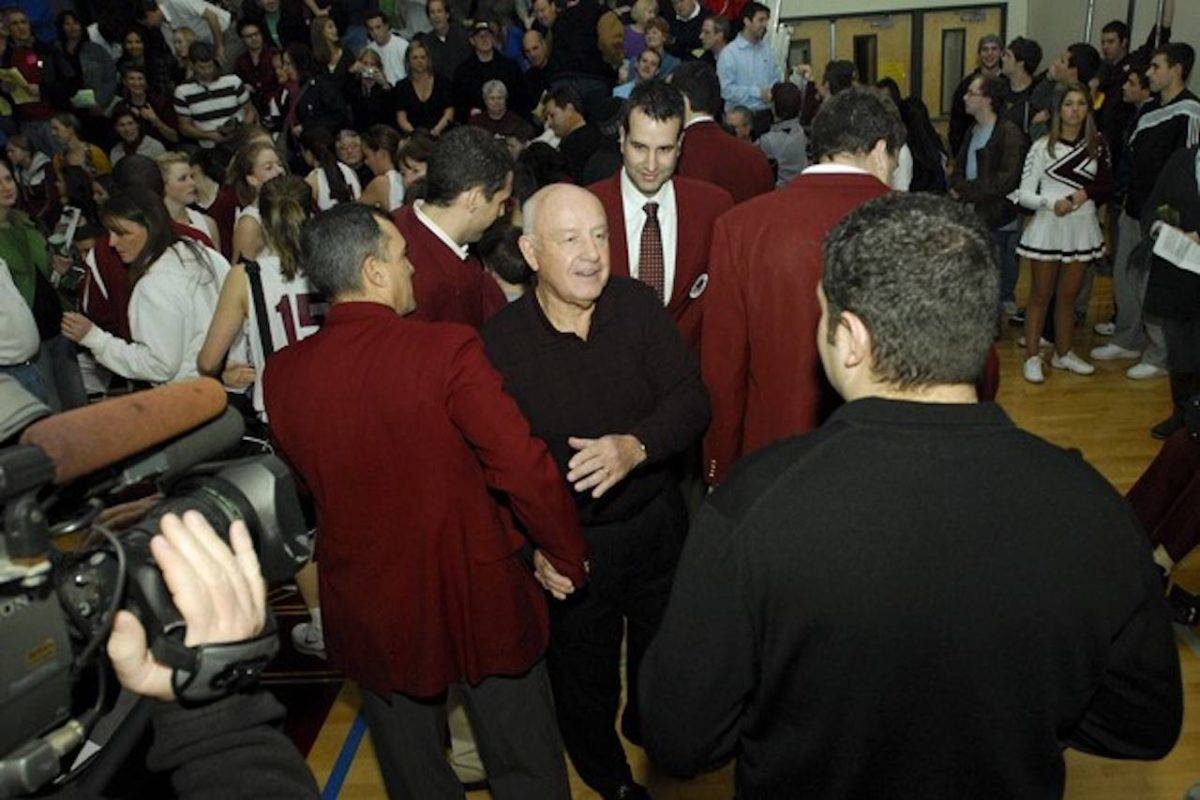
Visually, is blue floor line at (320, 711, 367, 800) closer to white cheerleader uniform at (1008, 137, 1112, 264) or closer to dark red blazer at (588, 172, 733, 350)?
dark red blazer at (588, 172, 733, 350)

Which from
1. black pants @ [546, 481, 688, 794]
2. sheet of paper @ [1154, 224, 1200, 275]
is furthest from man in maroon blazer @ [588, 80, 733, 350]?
sheet of paper @ [1154, 224, 1200, 275]

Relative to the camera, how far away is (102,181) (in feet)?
20.4

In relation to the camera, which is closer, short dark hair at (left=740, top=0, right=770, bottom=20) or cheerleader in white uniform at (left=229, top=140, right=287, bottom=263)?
cheerleader in white uniform at (left=229, top=140, right=287, bottom=263)

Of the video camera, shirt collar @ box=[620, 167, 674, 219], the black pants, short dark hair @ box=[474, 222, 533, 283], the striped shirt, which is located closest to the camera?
the video camera

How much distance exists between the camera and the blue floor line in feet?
10.4

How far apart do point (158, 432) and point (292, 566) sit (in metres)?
0.35

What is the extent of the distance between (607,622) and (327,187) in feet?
13.2

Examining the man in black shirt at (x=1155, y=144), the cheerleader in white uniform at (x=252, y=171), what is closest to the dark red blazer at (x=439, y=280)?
the cheerleader in white uniform at (x=252, y=171)

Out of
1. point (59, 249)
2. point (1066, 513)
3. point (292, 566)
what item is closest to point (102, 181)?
point (59, 249)

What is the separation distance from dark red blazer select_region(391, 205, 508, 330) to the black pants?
809 mm

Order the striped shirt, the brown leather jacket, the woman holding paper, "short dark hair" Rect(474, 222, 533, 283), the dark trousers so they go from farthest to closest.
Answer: the striped shirt < the brown leather jacket < the woman holding paper < "short dark hair" Rect(474, 222, 533, 283) < the dark trousers

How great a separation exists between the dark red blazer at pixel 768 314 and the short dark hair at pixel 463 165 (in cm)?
69

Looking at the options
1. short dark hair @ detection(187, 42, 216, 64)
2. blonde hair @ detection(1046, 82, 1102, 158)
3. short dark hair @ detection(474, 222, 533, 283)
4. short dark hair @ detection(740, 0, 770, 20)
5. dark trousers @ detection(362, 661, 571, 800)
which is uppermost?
short dark hair @ detection(187, 42, 216, 64)

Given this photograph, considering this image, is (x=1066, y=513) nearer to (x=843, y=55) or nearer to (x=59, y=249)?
(x=59, y=249)
